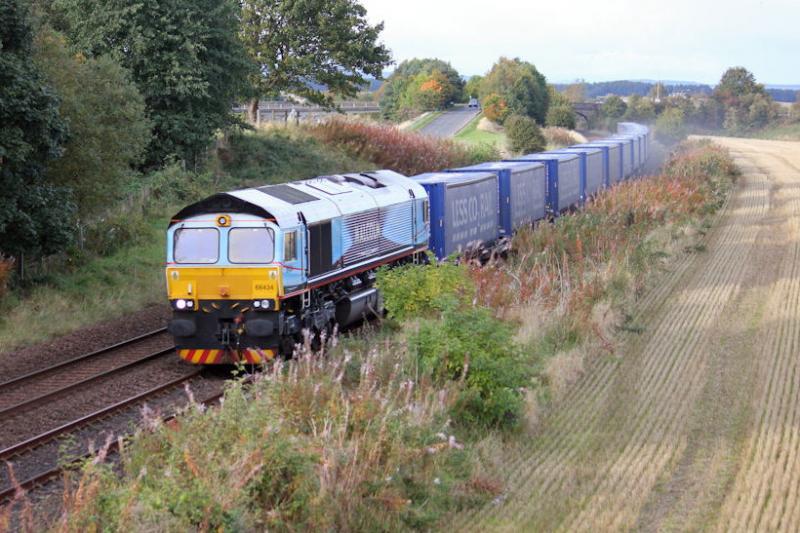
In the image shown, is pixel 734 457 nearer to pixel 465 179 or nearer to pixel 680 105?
pixel 465 179

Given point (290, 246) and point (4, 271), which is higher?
point (290, 246)

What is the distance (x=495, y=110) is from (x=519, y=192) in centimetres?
4245

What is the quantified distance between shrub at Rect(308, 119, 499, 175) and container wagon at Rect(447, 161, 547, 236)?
53.2 feet

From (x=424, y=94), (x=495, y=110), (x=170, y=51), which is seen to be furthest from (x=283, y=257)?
(x=424, y=94)

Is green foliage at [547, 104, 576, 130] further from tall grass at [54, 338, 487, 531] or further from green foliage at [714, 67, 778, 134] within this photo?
tall grass at [54, 338, 487, 531]

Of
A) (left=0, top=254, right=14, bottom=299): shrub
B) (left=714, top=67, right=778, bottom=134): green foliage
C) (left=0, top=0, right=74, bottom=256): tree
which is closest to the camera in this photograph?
(left=0, top=0, right=74, bottom=256): tree

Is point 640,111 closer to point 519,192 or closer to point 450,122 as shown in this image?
point 450,122

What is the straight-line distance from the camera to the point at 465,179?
2431 centimetres

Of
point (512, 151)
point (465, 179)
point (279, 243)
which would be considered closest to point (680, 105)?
point (512, 151)

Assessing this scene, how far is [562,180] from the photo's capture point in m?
31.9

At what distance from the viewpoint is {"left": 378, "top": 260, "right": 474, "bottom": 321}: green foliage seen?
15484mm

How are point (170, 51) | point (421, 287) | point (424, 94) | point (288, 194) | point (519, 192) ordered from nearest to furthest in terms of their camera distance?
1. point (421, 287)
2. point (288, 194)
3. point (519, 192)
4. point (170, 51)
5. point (424, 94)

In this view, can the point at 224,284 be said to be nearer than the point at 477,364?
No

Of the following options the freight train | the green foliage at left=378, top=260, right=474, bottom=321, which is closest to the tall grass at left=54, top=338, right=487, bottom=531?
the freight train
